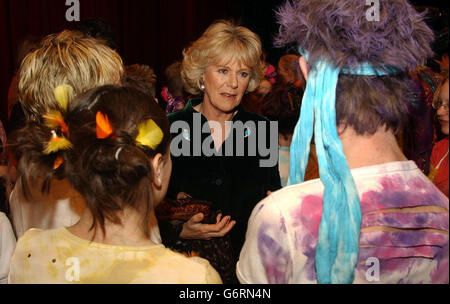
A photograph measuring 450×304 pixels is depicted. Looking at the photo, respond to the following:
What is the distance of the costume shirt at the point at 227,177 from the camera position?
2775mm

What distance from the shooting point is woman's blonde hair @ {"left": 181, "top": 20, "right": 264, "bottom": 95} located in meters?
2.91

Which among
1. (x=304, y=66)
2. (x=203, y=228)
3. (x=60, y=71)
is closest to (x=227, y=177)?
(x=203, y=228)

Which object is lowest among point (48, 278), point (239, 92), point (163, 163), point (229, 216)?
point (229, 216)

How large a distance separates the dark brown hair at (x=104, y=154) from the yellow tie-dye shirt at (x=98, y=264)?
90mm

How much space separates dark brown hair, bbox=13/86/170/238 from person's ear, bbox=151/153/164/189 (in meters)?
0.02

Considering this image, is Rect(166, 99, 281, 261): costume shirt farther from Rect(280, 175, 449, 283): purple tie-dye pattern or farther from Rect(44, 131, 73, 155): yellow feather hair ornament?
Rect(280, 175, 449, 283): purple tie-dye pattern

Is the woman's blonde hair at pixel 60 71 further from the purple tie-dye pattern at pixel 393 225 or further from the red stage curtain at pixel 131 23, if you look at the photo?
the red stage curtain at pixel 131 23

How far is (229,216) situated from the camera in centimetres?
269

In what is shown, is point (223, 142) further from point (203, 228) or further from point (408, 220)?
point (408, 220)

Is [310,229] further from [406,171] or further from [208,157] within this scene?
[208,157]

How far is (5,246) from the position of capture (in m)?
1.81

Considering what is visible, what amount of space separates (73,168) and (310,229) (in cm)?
66

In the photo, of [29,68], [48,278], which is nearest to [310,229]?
[48,278]

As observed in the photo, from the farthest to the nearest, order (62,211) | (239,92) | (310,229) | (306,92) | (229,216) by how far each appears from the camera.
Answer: (239,92), (229,216), (62,211), (306,92), (310,229)
